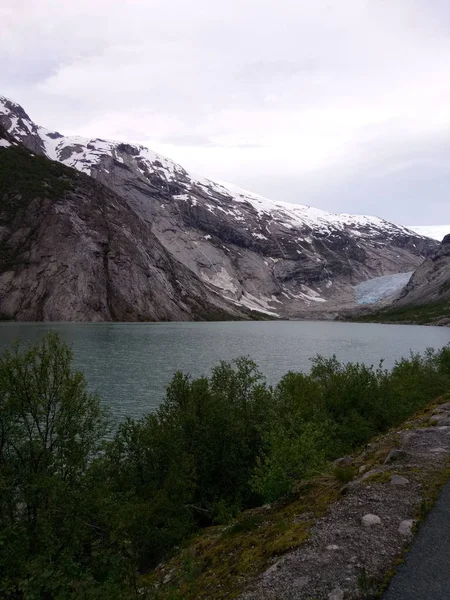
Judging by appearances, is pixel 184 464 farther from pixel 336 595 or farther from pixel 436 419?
pixel 336 595

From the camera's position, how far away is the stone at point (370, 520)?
10.5 metres

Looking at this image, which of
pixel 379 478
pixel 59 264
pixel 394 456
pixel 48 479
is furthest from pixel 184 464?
pixel 59 264

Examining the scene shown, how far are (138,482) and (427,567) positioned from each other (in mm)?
16215

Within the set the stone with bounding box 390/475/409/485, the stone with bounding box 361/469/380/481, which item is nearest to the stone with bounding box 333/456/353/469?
the stone with bounding box 361/469/380/481

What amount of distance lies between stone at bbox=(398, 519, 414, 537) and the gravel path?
8.7 inches

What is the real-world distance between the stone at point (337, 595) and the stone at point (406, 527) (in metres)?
2.55

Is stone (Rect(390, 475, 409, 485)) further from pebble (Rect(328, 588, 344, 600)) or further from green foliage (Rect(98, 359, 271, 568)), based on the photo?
green foliage (Rect(98, 359, 271, 568))

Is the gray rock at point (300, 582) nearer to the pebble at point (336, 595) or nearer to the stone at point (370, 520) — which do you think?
the pebble at point (336, 595)

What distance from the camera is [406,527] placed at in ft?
33.1

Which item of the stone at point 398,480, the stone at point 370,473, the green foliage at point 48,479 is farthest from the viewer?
the green foliage at point 48,479

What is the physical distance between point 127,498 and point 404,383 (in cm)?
2762

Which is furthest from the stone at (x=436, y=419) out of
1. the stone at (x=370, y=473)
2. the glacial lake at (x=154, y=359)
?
the glacial lake at (x=154, y=359)

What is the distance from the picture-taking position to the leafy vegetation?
40.4ft

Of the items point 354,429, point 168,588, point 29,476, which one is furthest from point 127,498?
point 354,429
